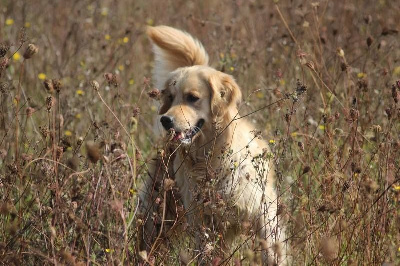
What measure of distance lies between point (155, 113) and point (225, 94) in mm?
1483

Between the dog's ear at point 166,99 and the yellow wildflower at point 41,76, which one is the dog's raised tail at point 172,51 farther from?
the yellow wildflower at point 41,76

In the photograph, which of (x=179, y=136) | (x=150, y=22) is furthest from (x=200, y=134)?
(x=150, y=22)

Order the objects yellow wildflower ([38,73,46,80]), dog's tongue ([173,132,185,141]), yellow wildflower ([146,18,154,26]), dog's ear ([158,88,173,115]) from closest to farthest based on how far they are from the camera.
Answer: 1. dog's tongue ([173,132,185,141])
2. dog's ear ([158,88,173,115])
3. yellow wildflower ([38,73,46,80])
4. yellow wildflower ([146,18,154,26])

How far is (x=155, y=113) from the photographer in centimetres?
548

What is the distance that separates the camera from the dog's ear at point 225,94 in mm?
4074

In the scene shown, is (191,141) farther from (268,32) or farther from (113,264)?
(268,32)

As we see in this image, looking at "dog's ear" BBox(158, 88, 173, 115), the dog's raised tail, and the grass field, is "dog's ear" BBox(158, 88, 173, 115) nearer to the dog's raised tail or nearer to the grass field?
the grass field

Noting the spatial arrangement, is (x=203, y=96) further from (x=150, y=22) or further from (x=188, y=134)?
(x=150, y=22)

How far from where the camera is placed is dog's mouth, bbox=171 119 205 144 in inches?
143

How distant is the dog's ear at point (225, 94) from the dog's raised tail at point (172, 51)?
1.08 feet

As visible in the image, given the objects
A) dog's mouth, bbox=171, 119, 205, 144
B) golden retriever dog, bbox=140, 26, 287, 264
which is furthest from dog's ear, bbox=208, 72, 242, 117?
dog's mouth, bbox=171, 119, 205, 144

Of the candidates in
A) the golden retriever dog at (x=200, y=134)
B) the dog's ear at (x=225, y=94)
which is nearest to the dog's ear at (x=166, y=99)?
the golden retriever dog at (x=200, y=134)

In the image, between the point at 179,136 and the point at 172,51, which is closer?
the point at 179,136

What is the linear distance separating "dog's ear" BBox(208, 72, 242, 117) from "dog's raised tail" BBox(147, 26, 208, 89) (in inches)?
13.0
